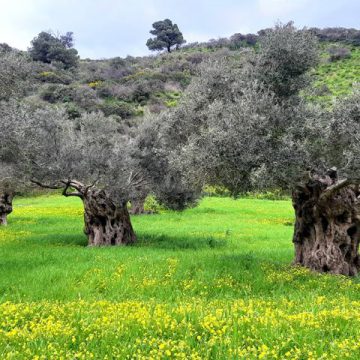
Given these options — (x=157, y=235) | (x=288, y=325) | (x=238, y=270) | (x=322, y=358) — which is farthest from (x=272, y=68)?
(x=157, y=235)

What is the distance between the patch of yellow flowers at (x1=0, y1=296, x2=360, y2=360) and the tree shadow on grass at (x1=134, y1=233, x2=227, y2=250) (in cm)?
1246

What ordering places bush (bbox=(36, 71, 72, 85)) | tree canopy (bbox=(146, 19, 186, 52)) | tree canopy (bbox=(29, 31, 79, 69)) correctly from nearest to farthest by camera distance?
bush (bbox=(36, 71, 72, 85)), tree canopy (bbox=(29, 31, 79, 69)), tree canopy (bbox=(146, 19, 186, 52))

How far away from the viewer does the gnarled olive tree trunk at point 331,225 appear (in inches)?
593

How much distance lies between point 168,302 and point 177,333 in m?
3.61

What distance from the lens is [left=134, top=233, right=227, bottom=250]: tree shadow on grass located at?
21.5 meters

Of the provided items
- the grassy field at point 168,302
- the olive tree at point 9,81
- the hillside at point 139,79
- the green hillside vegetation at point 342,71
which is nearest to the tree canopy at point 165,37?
the hillside at point 139,79

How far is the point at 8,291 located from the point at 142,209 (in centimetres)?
2882

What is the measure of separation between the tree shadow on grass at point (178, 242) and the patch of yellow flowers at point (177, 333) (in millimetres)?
12460

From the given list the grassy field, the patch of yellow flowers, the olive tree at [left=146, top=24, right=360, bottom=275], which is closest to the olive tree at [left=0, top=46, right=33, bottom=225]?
the grassy field

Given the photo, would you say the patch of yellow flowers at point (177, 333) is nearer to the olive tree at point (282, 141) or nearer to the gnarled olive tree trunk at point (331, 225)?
the olive tree at point (282, 141)

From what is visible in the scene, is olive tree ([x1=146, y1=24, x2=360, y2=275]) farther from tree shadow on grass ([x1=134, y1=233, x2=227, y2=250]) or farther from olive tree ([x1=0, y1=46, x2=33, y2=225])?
tree shadow on grass ([x1=134, y1=233, x2=227, y2=250])

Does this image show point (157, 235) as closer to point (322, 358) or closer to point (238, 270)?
point (238, 270)

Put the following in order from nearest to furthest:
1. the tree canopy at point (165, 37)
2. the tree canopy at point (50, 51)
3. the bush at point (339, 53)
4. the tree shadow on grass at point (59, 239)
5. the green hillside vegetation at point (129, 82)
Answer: the tree shadow on grass at point (59, 239), the green hillside vegetation at point (129, 82), the bush at point (339, 53), the tree canopy at point (50, 51), the tree canopy at point (165, 37)

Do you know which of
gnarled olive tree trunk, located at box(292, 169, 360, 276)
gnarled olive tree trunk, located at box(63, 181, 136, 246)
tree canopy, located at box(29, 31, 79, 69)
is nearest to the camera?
gnarled olive tree trunk, located at box(292, 169, 360, 276)
